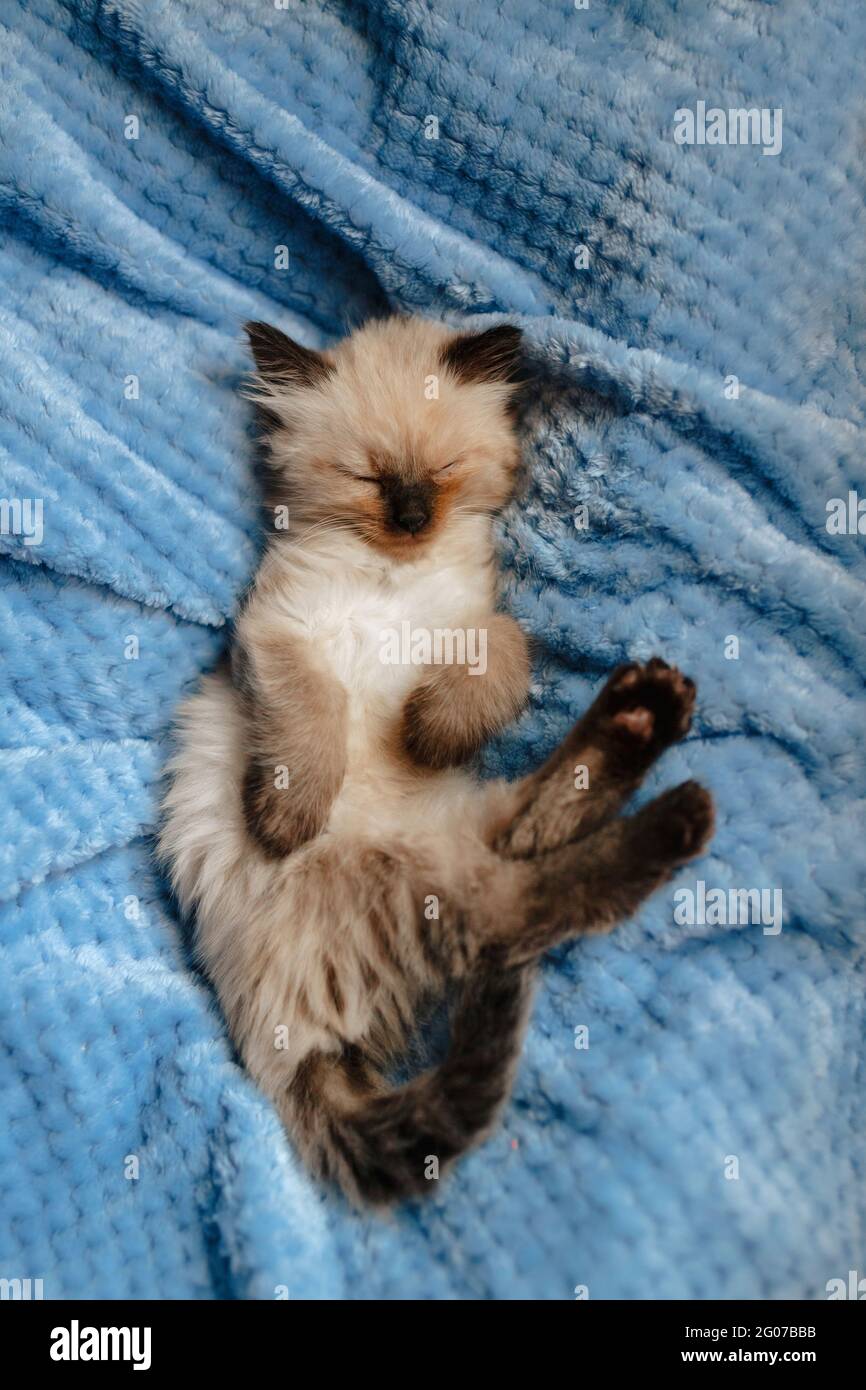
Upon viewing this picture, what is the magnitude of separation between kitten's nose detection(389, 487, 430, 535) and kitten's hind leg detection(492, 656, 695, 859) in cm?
38

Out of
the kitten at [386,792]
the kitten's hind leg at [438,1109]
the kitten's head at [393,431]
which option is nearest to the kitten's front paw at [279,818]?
the kitten at [386,792]

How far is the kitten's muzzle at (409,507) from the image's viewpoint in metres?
1.48

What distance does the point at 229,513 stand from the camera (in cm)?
158

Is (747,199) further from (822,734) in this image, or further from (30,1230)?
(30,1230)

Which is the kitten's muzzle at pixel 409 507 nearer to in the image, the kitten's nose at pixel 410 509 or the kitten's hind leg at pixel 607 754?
the kitten's nose at pixel 410 509

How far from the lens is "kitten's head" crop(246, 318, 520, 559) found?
1502mm

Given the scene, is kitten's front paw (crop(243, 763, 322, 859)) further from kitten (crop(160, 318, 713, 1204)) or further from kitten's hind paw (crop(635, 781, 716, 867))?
kitten's hind paw (crop(635, 781, 716, 867))

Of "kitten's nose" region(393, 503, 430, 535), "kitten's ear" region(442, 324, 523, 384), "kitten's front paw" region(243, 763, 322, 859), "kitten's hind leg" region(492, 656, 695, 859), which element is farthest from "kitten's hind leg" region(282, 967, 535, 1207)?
"kitten's ear" region(442, 324, 523, 384)

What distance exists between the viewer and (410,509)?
Result: 1479 millimetres

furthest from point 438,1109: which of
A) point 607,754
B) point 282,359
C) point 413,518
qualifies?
point 282,359

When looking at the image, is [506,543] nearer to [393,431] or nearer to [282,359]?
[393,431]

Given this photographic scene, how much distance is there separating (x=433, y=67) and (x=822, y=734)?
107cm

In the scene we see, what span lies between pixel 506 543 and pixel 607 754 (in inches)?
15.9

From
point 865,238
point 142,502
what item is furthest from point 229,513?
point 865,238
